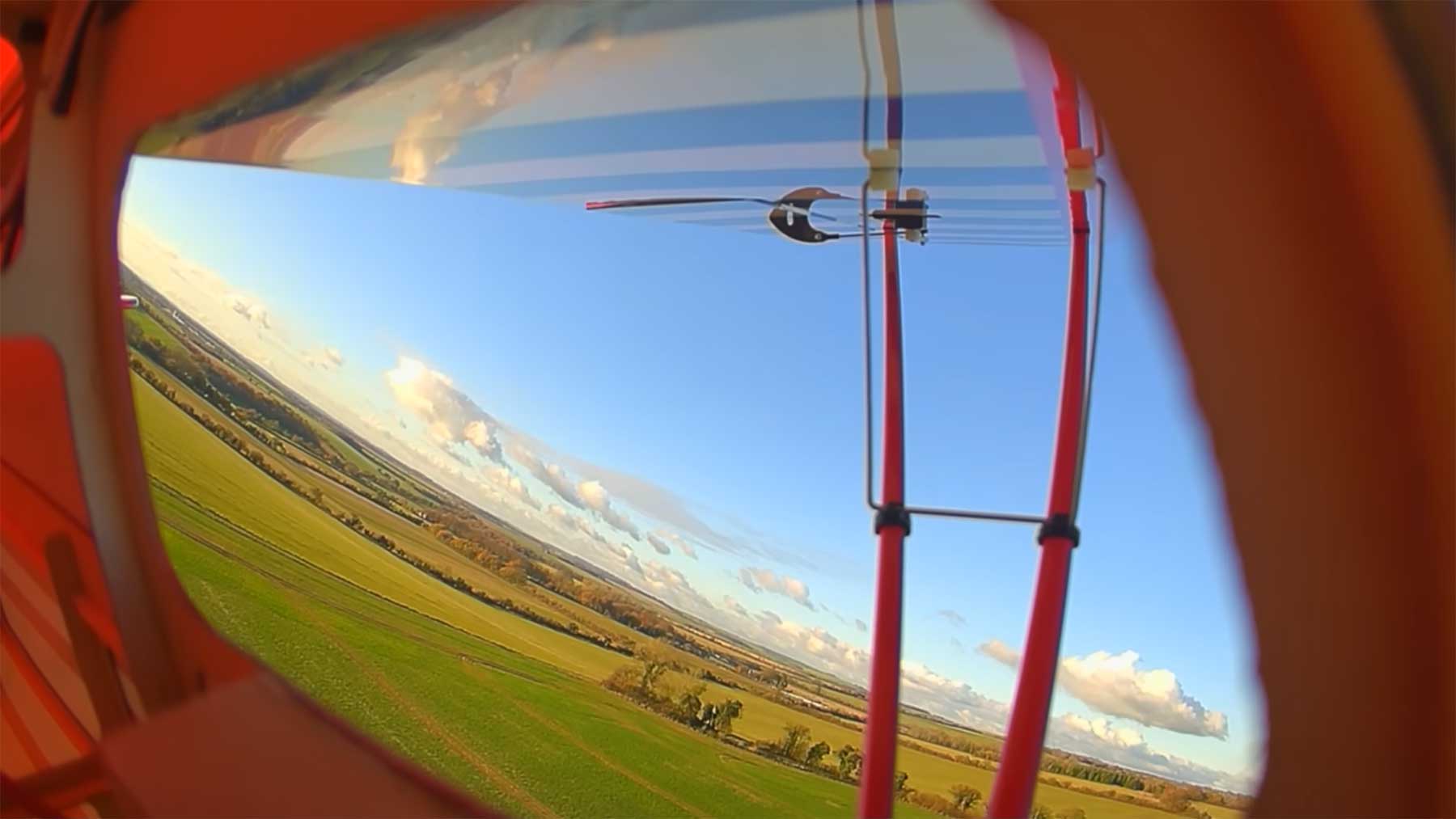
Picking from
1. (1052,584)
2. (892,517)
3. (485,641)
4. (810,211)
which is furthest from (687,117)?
(485,641)

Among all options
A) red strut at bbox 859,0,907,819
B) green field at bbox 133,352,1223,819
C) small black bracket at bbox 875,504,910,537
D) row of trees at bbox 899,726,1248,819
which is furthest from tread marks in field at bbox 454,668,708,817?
small black bracket at bbox 875,504,910,537

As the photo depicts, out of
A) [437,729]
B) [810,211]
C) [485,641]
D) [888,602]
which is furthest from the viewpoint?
[485,641]

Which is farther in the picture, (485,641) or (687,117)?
(485,641)

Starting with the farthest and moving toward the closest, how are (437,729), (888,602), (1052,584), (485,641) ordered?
(485,641) → (437,729) → (888,602) → (1052,584)

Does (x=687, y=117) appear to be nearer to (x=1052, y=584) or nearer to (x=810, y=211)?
(x=810, y=211)

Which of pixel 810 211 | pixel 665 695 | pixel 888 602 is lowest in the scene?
pixel 665 695

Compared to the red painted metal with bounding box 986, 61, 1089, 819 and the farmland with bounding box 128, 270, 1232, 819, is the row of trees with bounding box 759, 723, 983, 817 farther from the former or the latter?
the red painted metal with bounding box 986, 61, 1089, 819
